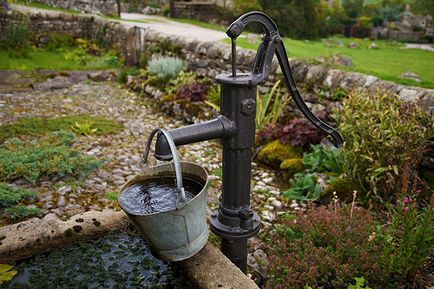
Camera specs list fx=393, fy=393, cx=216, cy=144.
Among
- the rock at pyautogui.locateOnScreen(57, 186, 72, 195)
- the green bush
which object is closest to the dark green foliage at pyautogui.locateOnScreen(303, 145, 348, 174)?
the rock at pyautogui.locateOnScreen(57, 186, 72, 195)

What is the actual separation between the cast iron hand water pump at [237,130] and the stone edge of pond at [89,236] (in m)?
0.19

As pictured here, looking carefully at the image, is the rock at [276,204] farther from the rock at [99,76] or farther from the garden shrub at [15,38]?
the garden shrub at [15,38]

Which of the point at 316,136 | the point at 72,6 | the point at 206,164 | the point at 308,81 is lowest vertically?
the point at 206,164

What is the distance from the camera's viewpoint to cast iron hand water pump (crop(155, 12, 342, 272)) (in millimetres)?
1815

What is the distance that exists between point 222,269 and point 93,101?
19.7 feet

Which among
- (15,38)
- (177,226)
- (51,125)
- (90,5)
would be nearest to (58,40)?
(15,38)

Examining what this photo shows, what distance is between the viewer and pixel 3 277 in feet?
6.35

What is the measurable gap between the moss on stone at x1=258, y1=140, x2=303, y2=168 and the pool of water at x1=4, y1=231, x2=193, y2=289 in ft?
8.94

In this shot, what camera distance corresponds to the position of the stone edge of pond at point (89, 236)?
1.84 m

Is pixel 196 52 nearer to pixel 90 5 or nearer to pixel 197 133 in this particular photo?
pixel 197 133

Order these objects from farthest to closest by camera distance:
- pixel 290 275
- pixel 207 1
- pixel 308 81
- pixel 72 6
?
1. pixel 207 1
2. pixel 72 6
3. pixel 308 81
4. pixel 290 275

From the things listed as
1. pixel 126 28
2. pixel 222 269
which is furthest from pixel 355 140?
pixel 126 28

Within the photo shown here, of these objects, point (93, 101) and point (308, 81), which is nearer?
point (308, 81)

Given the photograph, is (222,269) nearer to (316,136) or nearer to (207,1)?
(316,136)
